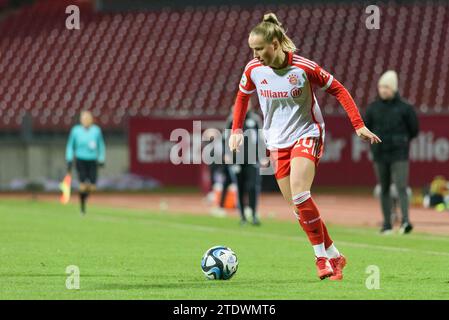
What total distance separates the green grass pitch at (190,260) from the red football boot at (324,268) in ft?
0.38

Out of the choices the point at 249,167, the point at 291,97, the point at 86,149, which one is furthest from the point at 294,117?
the point at 86,149

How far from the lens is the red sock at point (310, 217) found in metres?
10.5

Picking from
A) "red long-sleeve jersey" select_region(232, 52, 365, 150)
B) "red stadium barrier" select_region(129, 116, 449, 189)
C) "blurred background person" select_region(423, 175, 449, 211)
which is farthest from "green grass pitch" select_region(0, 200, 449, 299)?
"red stadium barrier" select_region(129, 116, 449, 189)

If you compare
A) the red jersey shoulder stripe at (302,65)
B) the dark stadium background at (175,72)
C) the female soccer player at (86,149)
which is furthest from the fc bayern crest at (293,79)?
the dark stadium background at (175,72)

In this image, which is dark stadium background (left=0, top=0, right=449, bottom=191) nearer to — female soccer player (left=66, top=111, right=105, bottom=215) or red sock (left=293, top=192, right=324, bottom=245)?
female soccer player (left=66, top=111, right=105, bottom=215)

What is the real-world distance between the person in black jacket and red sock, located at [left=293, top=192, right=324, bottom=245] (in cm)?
741

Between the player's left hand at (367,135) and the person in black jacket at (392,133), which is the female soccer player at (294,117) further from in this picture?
the person in black jacket at (392,133)

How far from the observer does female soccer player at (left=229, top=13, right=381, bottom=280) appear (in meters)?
10.4

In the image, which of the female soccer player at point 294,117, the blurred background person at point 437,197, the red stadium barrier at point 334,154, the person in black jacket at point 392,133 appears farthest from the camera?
the red stadium barrier at point 334,154
